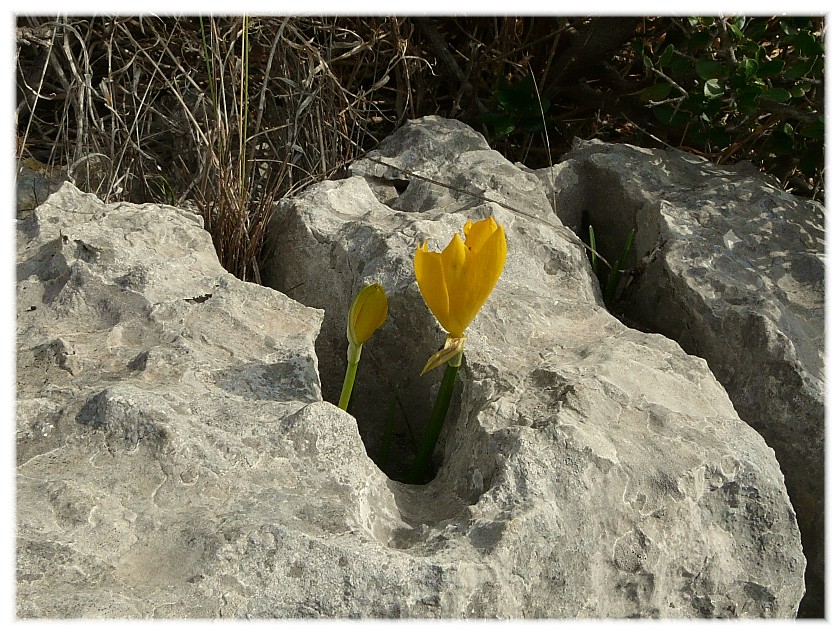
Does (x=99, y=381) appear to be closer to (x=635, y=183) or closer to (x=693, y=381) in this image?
(x=693, y=381)

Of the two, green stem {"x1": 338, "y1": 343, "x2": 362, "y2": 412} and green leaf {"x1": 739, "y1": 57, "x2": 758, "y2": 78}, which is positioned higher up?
green leaf {"x1": 739, "y1": 57, "x2": 758, "y2": 78}

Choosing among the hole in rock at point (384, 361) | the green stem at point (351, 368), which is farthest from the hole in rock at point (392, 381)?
the green stem at point (351, 368)

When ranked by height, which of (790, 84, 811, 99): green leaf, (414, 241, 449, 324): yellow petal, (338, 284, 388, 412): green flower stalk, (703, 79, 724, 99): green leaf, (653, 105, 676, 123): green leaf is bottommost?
(338, 284, 388, 412): green flower stalk

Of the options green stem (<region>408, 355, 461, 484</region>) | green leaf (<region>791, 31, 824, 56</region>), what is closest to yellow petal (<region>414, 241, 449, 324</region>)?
green stem (<region>408, 355, 461, 484</region>)

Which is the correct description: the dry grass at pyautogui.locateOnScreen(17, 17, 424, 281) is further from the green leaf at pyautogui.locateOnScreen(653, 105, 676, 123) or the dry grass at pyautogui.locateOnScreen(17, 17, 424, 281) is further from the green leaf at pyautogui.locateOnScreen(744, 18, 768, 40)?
the green leaf at pyautogui.locateOnScreen(744, 18, 768, 40)

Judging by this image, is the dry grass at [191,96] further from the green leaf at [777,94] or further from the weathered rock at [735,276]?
the green leaf at [777,94]

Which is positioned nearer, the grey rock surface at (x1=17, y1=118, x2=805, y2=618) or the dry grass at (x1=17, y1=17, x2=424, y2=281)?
the grey rock surface at (x1=17, y1=118, x2=805, y2=618)

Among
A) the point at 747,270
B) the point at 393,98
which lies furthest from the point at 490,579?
the point at 393,98

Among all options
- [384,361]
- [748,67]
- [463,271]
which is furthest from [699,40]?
[463,271]
